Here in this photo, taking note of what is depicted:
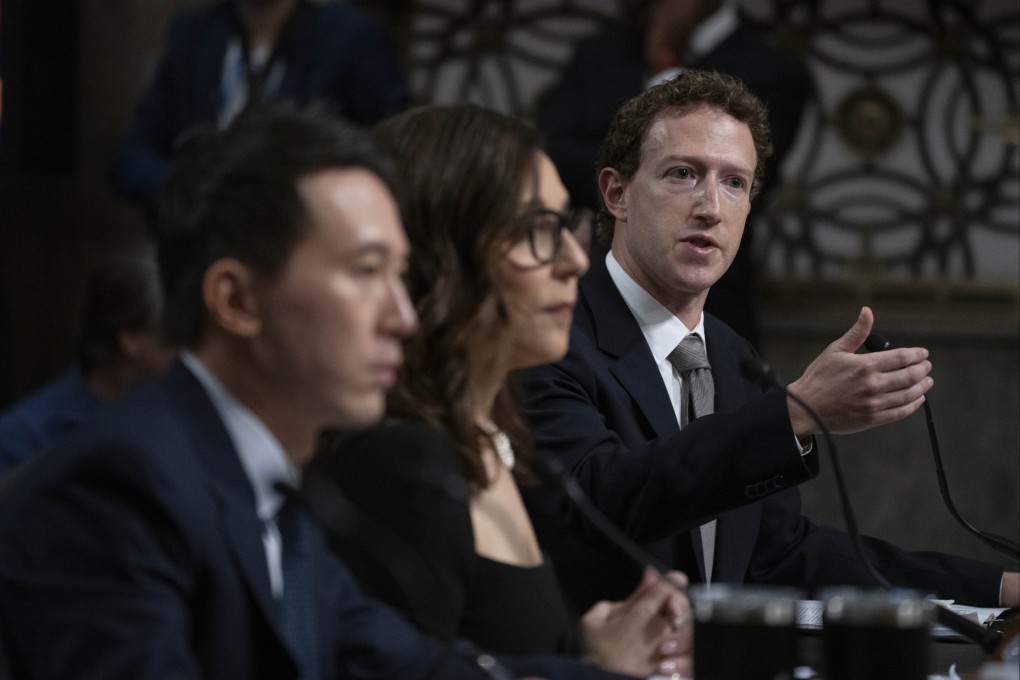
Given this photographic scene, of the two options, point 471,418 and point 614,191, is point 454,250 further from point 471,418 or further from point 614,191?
point 614,191

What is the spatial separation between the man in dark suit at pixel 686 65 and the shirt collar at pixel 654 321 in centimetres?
139

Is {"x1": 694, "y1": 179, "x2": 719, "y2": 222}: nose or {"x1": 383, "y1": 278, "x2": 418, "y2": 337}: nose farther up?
{"x1": 694, "y1": 179, "x2": 719, "y2": 222}: nose

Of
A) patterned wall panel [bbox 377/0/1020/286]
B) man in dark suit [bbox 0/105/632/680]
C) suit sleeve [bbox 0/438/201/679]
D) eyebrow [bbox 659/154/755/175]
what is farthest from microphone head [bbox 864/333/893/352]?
patterned wall panel [bbox 377/0/1020/286]

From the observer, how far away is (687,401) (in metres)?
2.85

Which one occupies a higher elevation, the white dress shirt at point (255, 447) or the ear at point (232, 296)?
the ear at point (232, 296)

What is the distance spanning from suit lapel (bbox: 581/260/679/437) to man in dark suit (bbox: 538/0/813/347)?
1411 mm

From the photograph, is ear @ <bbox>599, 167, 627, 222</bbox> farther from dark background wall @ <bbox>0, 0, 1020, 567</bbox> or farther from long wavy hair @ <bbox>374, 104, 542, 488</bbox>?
dark background wall @ <bbox>0, 0, 1020, 567</bbox>

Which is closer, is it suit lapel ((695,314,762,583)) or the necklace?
the necklace

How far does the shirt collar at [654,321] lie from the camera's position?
9.30 ft

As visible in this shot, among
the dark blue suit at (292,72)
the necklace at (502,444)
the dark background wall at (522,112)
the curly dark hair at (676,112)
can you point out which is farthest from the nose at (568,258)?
the dark background wall at (522,112)

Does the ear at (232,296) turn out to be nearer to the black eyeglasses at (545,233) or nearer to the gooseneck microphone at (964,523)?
the black eyeglasses at (545,233)

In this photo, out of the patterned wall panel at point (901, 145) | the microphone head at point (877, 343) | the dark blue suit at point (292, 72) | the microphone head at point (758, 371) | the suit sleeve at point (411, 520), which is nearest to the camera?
the suit sleeve at point (411, 520)

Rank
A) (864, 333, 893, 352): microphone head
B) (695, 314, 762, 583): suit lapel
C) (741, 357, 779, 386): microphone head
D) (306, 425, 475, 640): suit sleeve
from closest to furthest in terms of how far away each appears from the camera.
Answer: (306, 425, 475, 640): suit sleeve → (741, 357, 779, 386): microphone head → (864, 333, 893, 352): microphone head → (695, 314, 762, 583): suit lapel

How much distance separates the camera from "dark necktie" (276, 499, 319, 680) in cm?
166
